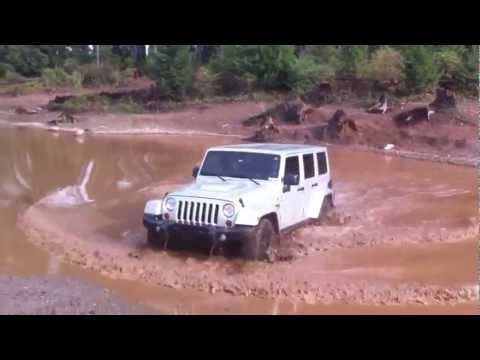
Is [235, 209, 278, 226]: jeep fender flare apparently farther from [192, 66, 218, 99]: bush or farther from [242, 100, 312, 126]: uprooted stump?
[192, 66, 218, 99]: bush

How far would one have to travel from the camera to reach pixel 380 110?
2812cm

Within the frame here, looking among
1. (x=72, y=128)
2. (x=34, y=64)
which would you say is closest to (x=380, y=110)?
(x=72, y=128)

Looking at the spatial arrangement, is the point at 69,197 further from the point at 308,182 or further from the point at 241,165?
the point at 308,182

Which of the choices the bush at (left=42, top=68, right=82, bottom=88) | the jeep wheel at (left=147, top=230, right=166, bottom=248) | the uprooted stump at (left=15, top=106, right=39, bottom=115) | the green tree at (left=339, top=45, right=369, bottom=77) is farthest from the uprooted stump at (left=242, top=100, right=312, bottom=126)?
the bush at (left=42, top=68, right=82, bottom=88)

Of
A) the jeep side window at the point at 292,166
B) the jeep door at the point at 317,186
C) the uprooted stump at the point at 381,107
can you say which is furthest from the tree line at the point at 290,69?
the jeep side window at the point at 292,166

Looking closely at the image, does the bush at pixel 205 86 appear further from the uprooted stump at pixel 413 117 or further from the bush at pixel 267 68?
the uprooted stump at pixel 413 117

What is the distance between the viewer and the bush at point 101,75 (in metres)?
50.2

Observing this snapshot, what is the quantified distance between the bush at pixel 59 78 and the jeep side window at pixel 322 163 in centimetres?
4124

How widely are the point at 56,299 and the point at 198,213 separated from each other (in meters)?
2.55

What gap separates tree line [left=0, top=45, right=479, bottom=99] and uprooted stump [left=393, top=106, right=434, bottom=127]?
5960 mm

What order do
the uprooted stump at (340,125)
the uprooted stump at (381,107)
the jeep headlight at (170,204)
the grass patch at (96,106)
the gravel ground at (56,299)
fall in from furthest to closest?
1. the grass patch at (96,106)
2. the uprooted stump at (381,107)
3. the uprooted stump at (340,125)
4. the jeep headlight at (170,204)
5. the gravel ground at (56,299)

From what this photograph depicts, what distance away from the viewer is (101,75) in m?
50.5

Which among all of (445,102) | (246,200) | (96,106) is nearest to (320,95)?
(445,102)

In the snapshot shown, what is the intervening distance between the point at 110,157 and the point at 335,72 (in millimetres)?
19788
